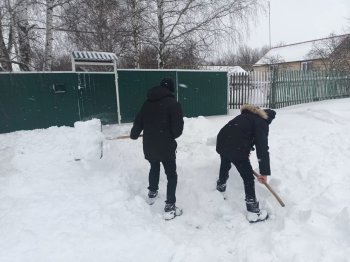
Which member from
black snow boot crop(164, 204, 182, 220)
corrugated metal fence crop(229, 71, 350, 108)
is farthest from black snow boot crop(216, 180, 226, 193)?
corrugated metal fence crop(229, 71, 350, 108)

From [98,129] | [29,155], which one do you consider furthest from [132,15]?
[29,155]

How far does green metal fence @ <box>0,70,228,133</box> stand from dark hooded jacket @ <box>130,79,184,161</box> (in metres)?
4.83

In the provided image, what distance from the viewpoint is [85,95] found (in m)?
8.54

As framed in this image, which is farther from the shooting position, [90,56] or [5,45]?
[5,45]

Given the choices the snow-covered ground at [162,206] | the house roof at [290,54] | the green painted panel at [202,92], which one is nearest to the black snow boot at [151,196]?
the snow-covered ground at [162,206]

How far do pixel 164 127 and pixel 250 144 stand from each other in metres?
1.05

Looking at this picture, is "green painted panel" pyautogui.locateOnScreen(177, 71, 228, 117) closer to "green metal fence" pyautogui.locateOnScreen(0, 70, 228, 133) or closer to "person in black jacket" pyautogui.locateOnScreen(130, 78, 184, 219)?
"green metal fence" pyautogui.locateOnScreen(0, 70, 228, 133)

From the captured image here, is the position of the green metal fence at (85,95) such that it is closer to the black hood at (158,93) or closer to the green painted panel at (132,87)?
the green painted panel at (132,87)

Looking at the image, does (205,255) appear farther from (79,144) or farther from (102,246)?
(79,144)

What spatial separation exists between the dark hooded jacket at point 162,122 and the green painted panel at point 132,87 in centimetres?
512

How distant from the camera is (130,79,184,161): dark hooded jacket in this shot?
3.91 metres

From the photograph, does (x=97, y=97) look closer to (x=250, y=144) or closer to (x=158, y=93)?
(x=158, y=93)

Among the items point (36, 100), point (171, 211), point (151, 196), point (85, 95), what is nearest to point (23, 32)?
point (36, 100)

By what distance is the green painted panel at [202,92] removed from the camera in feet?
32.2
